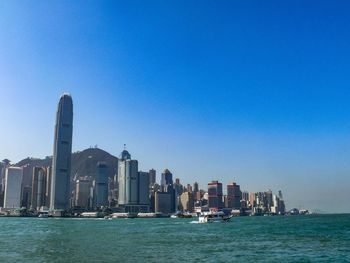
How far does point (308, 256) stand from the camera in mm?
65125

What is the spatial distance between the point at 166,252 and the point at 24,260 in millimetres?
21663

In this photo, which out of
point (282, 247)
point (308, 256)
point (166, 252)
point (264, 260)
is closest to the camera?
point (264, 260)

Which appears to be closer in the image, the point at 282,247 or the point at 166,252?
the point at 166,252

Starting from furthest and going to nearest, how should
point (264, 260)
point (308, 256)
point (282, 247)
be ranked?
point (282, 247) < point (308, 256) < point (264, 260)

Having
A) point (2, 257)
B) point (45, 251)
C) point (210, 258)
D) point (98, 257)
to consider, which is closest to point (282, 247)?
point (210, 258)

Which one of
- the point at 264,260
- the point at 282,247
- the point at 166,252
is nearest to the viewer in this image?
the point at 264,260

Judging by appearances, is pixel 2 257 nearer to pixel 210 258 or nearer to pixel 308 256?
pixel 210 258

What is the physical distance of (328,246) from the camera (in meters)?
79.3

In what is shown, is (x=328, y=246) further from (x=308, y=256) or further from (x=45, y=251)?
(x=45, y=251)

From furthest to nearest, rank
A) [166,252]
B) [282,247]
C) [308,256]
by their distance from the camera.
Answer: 1. [282,247]
2. [166,252]
3. [308,256]

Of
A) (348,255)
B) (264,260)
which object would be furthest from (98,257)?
(348,255)

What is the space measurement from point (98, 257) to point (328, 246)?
41.6 m

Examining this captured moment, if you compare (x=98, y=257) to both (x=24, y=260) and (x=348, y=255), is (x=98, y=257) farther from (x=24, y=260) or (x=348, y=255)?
(x=348, y=255)

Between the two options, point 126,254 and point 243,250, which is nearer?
point 126,254
